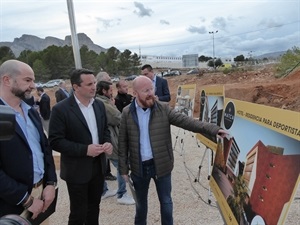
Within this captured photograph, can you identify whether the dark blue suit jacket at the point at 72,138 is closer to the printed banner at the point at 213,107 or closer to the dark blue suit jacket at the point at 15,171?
the dark blue suit jacket at the point at 15,171

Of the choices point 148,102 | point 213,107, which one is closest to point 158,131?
point 148,102

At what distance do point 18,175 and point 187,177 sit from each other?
378 centimetres

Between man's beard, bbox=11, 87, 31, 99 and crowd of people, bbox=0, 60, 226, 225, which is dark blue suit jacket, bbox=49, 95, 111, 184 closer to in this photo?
crowd of people, bbox=0, 60, 226, 225

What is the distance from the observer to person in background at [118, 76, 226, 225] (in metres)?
2.97

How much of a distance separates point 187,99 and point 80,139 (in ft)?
14.8

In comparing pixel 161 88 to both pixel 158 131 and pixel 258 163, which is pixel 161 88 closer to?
pixel 158 131

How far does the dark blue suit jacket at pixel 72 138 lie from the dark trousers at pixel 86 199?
95mm

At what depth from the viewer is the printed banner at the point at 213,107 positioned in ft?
11.5

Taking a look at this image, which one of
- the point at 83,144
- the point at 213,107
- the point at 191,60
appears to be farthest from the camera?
the point at 191,60

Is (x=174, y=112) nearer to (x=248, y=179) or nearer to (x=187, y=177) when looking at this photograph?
(x=248, y=179)

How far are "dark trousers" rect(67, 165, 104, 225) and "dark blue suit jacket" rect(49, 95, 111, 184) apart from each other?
95 mm

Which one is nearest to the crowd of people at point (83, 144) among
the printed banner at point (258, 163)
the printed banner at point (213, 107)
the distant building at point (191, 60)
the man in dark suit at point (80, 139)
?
the man in dark suit at point (80, 139)

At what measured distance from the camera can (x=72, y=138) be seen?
292cm

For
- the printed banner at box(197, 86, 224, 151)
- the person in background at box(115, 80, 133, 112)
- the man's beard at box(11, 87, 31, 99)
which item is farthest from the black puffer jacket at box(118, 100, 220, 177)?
the person in background at box(115, 80, 133, 112)
